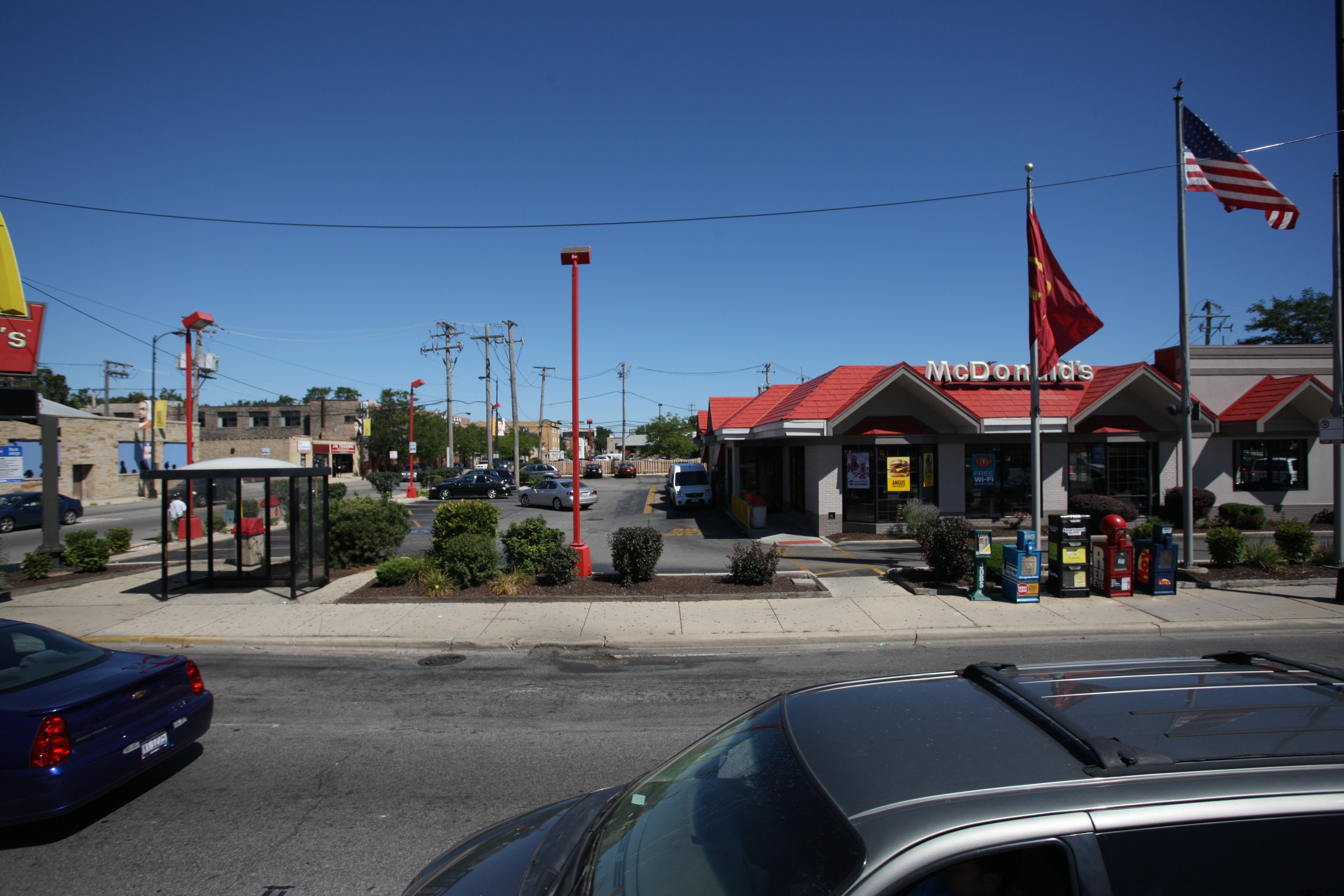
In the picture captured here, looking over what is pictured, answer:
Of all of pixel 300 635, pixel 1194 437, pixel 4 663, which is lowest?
pixel 300 635

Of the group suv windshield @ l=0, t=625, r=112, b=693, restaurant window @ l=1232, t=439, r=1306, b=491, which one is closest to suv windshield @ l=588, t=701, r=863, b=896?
suv windshield @ l=0, t=625, r=112, b=693

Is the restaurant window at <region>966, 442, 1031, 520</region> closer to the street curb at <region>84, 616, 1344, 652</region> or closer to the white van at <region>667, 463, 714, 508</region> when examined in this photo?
the street curb at <region>84, 616, 1344, 652</region>

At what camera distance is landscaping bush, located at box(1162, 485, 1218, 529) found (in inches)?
831

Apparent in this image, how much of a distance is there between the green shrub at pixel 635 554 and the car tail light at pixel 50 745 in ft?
28.2

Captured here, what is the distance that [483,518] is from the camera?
13.6 metres

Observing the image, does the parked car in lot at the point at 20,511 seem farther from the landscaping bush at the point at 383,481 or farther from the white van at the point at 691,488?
the white van at the point at 691,488

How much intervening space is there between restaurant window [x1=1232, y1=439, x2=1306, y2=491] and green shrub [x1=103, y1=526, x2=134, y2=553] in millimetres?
32230

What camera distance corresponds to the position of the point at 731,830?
2.17 metres

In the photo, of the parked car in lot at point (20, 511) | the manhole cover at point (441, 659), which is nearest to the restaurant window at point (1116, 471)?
the manhole cover at point (441, 659)

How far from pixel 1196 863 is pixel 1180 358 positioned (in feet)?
50.9

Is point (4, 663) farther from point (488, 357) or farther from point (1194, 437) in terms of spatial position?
point (488, 357)

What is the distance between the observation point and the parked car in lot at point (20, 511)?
2764 cm

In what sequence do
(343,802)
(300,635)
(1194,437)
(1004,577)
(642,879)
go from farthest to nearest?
(1194,437)
(1004,577)
(300,635)
(343,802)
(642,879)

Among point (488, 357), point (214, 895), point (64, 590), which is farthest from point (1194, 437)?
point (488, 357)
